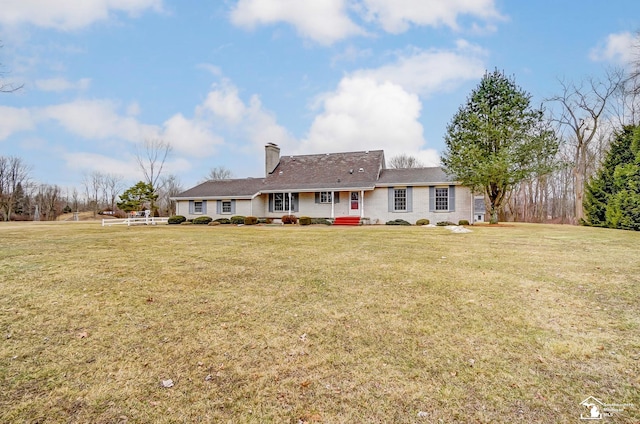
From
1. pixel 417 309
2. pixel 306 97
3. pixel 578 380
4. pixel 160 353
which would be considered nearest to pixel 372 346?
pixel 417 309

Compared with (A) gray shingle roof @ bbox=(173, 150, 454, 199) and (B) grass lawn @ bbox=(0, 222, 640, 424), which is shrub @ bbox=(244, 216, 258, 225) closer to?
(A) gray shingle roof @ bbox=(173, 150, 454, 199)

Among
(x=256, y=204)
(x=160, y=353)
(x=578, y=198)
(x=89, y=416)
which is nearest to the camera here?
(x=89, y=416)

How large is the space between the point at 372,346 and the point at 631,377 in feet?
8.82

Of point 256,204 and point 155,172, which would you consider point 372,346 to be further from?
point 155,172

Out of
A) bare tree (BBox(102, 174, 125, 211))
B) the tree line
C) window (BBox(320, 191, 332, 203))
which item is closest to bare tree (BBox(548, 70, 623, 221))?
the tree line

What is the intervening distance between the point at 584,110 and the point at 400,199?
2045cm

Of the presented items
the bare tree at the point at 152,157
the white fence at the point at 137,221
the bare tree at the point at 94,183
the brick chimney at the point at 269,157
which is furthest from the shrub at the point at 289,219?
the bare tree at the point at 94,183

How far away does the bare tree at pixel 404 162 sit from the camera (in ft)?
155

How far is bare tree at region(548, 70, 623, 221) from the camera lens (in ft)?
89.9

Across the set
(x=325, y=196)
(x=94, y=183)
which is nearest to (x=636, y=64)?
(x=325, y=196)

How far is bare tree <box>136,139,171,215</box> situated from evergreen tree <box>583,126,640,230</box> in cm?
4390

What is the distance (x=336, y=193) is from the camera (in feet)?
80.4

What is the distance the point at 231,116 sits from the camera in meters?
24.5

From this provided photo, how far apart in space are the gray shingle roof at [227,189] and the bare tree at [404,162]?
2565 centimetres
